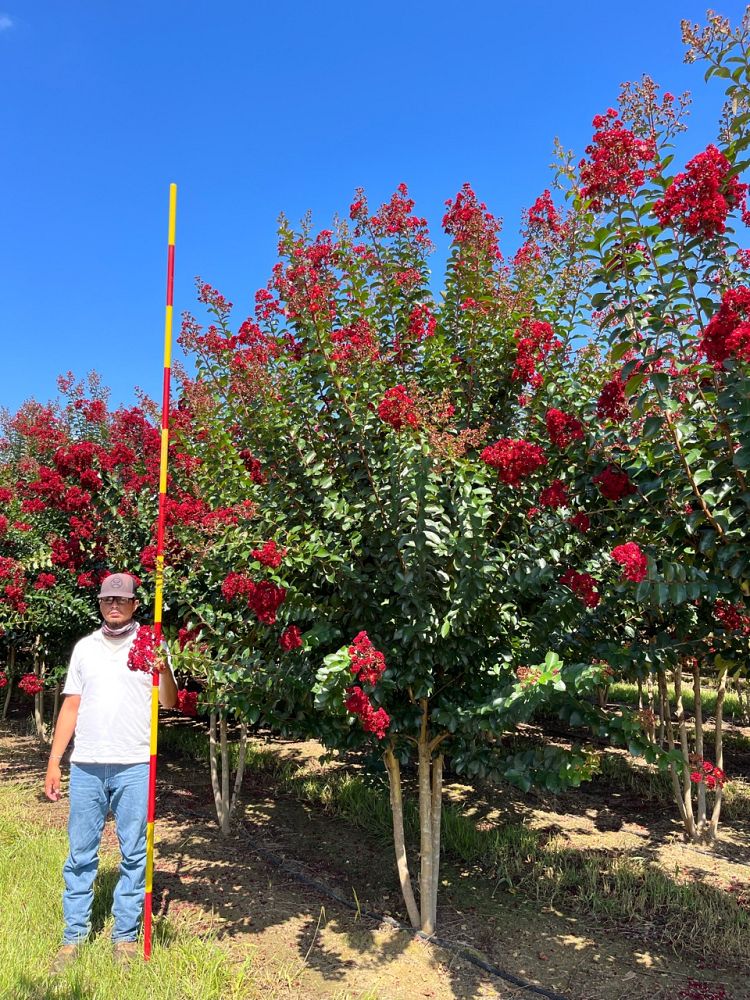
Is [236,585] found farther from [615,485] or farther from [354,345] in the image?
[615,485]

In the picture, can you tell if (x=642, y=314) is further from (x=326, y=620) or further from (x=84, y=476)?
(x=84, y=476)

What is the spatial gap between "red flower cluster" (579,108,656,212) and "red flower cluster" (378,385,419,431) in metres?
1.01

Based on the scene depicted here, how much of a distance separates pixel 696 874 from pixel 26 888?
153 inches

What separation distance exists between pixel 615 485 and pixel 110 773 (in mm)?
2465

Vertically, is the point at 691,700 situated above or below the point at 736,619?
below

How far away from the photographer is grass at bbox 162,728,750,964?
11.6 feet

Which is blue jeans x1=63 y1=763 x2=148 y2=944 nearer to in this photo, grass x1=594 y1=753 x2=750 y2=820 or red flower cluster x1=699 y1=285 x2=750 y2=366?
red flower cluster x1=699 y1=285 x2=750 y2=366

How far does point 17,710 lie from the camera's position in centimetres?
1015

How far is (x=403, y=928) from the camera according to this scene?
3.38m

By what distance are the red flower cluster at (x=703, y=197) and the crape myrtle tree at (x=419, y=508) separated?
70 cm

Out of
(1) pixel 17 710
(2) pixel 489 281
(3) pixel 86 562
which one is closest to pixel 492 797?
(3) pixel 86 562

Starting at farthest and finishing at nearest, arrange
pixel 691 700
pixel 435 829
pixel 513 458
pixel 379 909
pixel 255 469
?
pixel 691 700
pixel 255 469
pixel 379 909
pixel 435 829
pixel 513 458

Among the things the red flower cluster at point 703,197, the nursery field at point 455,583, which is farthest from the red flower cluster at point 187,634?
the red flower cluster at point 703,197

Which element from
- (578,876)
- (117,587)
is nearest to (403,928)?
(578,876)
